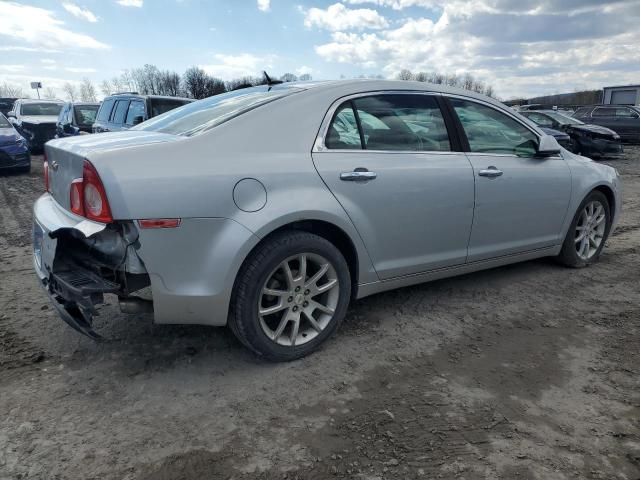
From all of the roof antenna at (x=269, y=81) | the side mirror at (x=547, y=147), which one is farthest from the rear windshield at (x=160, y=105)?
the side mirror at (x=547, y=147)

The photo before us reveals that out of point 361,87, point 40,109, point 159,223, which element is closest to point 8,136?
point 40,109

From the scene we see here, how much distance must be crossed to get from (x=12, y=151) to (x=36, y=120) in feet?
18.1

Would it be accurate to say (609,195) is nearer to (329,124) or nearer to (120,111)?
(329,124)

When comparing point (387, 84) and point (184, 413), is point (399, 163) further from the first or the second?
point (184, 413)

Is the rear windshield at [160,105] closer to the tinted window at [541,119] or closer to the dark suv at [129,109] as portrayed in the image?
the dark suv at [129,109]

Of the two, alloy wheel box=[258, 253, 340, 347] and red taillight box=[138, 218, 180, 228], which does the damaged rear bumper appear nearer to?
red taillight box=[138, 218, 180, 228]

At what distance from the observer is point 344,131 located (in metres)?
3.06

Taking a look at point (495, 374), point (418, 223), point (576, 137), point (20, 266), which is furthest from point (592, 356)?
point (576, 137)

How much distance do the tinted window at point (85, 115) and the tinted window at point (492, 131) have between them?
11.2 meters

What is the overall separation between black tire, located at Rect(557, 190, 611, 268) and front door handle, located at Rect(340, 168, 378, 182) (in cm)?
244

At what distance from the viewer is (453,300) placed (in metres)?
3.87

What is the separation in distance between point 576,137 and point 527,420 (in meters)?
14.2

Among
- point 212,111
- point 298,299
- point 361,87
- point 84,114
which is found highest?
point 84,114

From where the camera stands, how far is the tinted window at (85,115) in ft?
41.3
